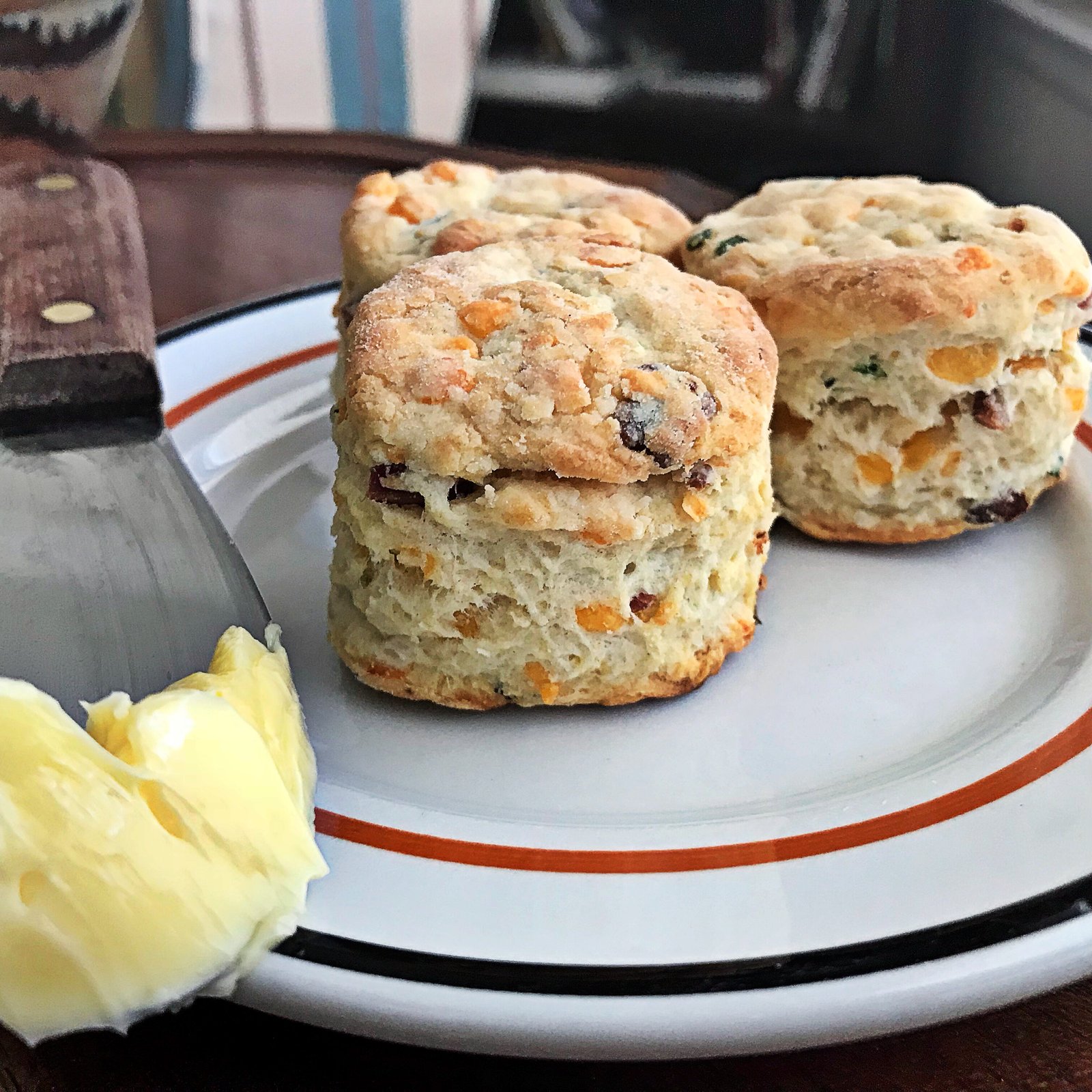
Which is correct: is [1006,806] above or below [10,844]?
below

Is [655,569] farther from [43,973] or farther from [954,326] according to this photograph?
[43,973]

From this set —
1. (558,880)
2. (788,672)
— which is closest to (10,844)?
(558,880)

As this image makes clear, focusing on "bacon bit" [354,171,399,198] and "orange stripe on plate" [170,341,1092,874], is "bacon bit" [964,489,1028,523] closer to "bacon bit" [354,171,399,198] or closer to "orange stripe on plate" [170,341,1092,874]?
"orange stripe on plate" [170,341,1092,874]

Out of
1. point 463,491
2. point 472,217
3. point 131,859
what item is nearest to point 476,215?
point 472,217

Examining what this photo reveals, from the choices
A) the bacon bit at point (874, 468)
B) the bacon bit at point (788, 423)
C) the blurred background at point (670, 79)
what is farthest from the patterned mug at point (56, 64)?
the bacon bit at point (874, 468)

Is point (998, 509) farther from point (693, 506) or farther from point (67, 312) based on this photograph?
point (67, 312)

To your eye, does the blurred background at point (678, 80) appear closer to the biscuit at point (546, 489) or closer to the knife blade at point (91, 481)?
the knife blade at point (91, 481)

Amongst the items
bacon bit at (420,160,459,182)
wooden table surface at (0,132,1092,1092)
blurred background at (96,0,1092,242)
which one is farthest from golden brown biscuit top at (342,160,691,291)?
blurred background at (96,0,1092,242)
